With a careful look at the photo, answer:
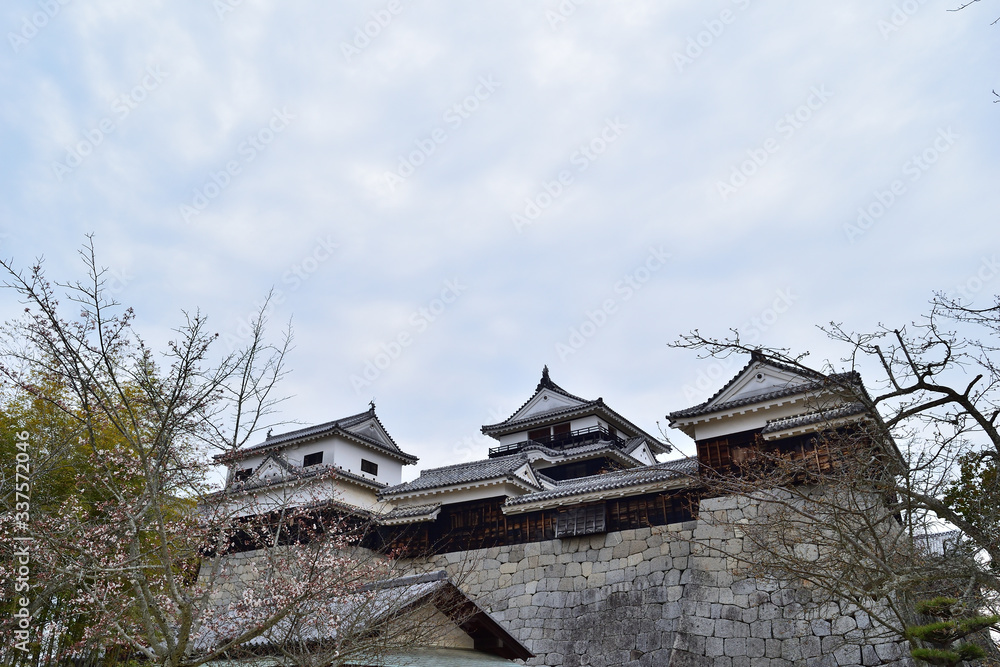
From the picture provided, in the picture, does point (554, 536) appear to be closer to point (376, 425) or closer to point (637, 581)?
point (637, 581)

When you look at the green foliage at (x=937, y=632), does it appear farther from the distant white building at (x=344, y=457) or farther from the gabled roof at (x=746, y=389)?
the distant white building at (x=344, y=457)

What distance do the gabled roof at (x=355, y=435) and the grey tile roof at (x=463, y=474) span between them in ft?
12.4

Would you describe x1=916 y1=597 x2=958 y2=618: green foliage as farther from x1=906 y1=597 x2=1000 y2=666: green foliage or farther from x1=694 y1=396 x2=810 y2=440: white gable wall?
x1=694 y1=396 x2=810 y2=440: white gable wall

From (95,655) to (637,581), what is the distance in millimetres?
11897

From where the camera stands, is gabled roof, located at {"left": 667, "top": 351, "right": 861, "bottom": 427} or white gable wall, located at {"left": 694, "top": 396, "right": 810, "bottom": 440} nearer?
white gable wall, located at {"left": 694, "top": 396, "right": 810, "bottom": 440}

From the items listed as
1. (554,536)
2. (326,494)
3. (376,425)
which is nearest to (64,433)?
(326,494)

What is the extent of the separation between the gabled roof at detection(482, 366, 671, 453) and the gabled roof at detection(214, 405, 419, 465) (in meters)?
4.30

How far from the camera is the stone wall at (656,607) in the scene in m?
13.0

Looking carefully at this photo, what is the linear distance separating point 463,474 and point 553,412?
768cm

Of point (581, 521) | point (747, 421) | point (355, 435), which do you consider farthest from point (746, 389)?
point (355, 435)

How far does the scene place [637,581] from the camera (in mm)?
15711

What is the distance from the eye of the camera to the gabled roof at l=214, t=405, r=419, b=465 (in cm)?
2505

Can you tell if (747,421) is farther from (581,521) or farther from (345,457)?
(345,457)

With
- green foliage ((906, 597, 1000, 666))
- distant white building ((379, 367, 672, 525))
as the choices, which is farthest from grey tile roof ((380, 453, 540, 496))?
green foliage ((906, 597, 1000, 666))
